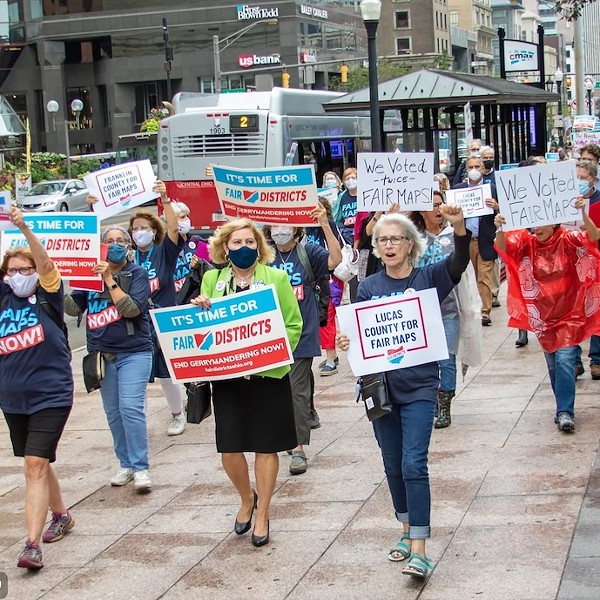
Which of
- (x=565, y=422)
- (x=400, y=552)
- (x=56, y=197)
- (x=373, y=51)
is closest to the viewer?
(x=400, y=552)

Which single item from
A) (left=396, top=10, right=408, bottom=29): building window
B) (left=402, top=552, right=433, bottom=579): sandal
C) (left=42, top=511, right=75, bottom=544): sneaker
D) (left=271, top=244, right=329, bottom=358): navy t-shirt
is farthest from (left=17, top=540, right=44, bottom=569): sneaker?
(left=396, top=10, right=408, bottom=29): building window

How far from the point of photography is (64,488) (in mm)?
8172

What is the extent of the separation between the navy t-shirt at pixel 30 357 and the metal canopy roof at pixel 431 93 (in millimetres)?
14051

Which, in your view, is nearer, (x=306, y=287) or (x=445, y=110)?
(x=306, y=287)

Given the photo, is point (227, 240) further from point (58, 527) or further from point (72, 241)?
point (58, 527)

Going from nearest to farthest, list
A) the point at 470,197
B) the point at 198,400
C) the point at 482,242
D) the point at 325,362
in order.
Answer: the point at 198,400 < the point at 470,197 < the point at 325,362 < the point at 482,242

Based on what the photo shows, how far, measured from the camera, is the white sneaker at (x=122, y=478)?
8.05 metres

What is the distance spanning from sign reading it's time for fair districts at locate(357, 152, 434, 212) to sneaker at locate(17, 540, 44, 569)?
11.5 ft

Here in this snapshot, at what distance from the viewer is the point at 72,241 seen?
7930 mm

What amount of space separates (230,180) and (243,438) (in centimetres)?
306

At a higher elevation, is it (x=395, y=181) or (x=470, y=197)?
(x=395, y=181)

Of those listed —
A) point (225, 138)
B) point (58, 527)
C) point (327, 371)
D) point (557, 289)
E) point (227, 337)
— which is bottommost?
point (327, 371)

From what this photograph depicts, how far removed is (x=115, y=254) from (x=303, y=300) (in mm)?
1304

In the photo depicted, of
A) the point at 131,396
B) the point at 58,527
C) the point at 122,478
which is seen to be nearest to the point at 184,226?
the point at 131,396
